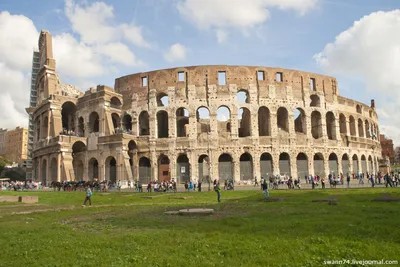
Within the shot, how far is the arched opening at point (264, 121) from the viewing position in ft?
133

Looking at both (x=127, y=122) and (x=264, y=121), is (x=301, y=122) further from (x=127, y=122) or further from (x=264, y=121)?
(x=127, y=122)

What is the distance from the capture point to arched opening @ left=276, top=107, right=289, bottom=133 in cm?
4081

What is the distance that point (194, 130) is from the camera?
126 feet

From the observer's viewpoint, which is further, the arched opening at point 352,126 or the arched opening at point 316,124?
the arched opening at point 352,126

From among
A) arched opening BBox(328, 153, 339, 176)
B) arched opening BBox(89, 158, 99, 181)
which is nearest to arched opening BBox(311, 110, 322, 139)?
arched opening BBox(328, 153, 339, 176)

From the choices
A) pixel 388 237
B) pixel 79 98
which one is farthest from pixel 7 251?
pixel 79 98

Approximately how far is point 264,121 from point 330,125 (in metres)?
9.54

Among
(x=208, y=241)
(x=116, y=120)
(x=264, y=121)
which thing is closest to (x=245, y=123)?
(x=264, y=121)

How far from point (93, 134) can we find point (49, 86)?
9.94 metres

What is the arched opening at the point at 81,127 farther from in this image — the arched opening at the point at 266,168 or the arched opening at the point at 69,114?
the arched opening at the point at 266,168

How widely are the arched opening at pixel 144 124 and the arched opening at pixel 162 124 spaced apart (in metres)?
1.43

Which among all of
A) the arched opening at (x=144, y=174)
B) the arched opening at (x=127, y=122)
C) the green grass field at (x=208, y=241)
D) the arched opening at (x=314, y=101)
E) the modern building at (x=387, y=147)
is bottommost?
the green grass field at (x=208, y=241)

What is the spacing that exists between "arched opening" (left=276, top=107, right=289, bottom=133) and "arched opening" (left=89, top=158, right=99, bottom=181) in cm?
2298

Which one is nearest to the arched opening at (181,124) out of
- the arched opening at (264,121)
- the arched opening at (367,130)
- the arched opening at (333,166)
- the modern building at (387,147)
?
the arched opening at (264,121)
